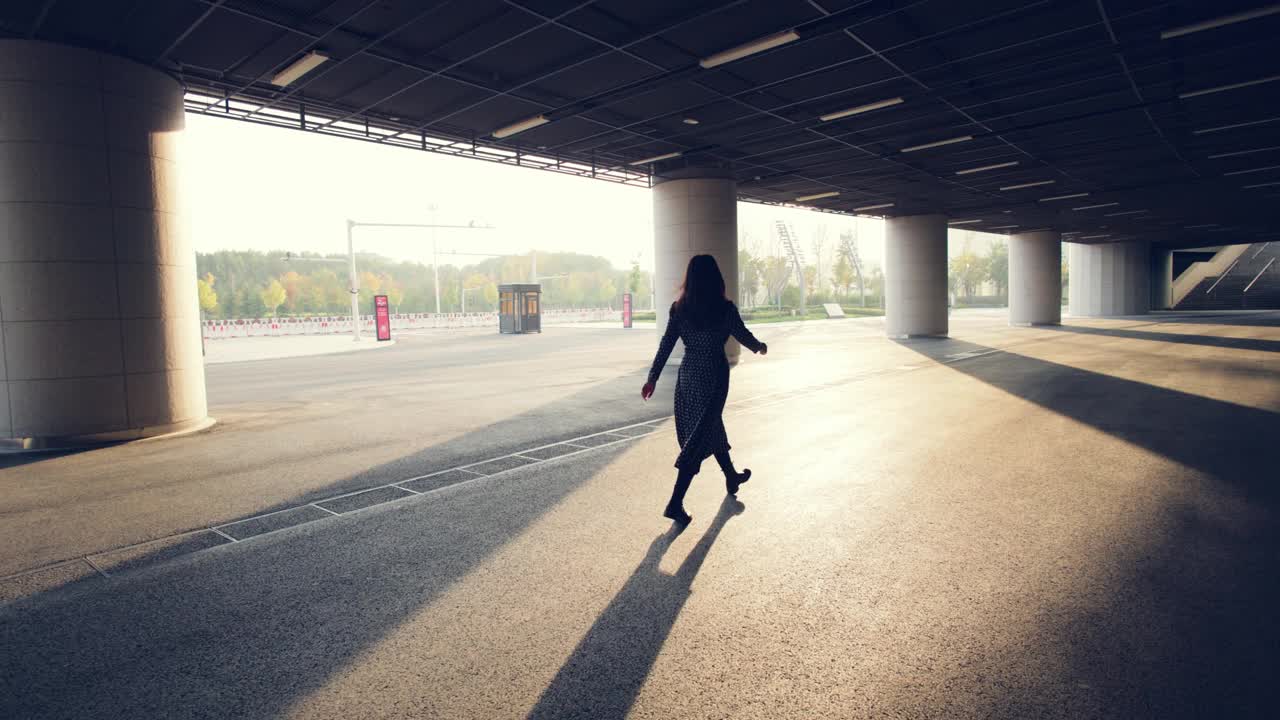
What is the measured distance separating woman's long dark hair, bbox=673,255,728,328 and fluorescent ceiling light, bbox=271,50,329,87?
319 inches

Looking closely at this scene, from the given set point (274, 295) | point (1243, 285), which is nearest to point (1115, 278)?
point (1243, 285)

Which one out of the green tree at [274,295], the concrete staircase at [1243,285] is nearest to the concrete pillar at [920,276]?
the concrete staircase at [1243,285]

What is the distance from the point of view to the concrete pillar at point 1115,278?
155ft

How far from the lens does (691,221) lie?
18344mm

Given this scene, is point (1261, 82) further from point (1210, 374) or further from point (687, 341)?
point (687, 341)

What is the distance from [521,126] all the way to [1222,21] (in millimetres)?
12041

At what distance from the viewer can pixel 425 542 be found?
483cm

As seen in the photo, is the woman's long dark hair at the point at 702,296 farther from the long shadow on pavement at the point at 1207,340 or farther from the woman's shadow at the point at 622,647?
the long shadow on pavement at the point at 1207,340

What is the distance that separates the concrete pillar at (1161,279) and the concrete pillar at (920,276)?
38.5m

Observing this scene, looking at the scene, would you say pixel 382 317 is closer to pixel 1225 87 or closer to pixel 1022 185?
pixel 1022 185

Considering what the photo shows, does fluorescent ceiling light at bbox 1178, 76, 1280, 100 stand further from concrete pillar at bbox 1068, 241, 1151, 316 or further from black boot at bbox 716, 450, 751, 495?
concrete pillar at bbox 1068, 241, 1151, 316

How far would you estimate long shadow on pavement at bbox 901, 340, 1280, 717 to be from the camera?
2.75 meters

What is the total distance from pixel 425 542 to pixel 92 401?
7.10m

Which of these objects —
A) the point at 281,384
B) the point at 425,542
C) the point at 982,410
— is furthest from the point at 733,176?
the point at 425,542
